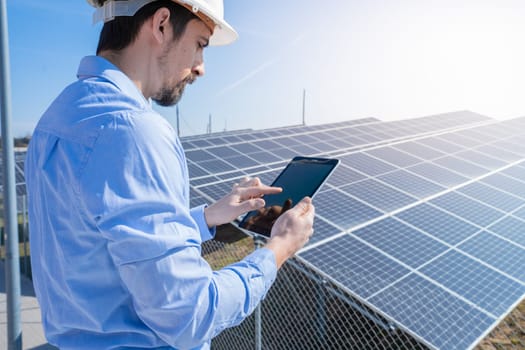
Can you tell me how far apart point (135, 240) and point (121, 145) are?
0.73ft

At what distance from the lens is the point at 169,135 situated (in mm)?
1080

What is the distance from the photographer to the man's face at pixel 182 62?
51.1 inches

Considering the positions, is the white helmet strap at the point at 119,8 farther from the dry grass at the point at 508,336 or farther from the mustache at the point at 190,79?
the dry grass at the point at 508,336

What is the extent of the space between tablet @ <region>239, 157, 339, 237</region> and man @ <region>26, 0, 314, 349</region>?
1.64 feet

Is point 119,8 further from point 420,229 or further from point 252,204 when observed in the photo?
point 420,229

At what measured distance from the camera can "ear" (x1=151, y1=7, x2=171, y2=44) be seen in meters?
1.23

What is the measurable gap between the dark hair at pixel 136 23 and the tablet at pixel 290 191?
3.01 ft

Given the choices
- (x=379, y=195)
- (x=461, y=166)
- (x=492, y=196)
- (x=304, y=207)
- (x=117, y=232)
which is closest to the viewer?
(x=117, y=232)

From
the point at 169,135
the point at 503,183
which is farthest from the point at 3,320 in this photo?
the point at 503,183

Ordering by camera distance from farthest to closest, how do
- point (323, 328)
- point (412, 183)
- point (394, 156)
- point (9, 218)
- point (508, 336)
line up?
point (394, 156)
point (412, 183)
point (508, 336)
point (323, 328)
point (9, 218)

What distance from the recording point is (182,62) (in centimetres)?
133

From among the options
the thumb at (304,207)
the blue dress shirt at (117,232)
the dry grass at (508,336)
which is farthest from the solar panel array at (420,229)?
the blue dress shirt at (117,232)

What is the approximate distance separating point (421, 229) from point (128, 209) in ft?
14.7

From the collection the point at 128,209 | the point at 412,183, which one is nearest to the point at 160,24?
the point at 128,209
